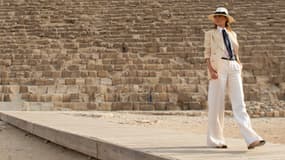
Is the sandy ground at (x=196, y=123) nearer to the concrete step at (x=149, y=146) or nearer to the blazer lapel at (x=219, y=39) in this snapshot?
the concrete step at (x=149, y=146)

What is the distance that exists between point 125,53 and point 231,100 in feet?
39.0

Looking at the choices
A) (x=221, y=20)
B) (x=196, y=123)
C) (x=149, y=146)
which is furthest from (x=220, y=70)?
(x=196, y=123)

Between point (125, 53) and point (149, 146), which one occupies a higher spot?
point (125, 53)

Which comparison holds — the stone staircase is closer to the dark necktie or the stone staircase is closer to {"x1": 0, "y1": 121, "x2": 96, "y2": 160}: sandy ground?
{"x1": 0, "y1": 121, "x2": 96, "y2": 160}: sandy ground

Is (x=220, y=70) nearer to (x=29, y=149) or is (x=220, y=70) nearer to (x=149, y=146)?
(x=149, y=146)

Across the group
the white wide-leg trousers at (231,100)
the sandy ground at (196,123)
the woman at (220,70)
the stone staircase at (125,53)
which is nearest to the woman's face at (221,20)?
the woman at (220,70)

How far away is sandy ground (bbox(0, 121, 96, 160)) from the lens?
6.07 m

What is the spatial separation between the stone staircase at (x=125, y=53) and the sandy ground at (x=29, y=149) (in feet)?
17.8

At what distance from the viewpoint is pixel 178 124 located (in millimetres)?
10539

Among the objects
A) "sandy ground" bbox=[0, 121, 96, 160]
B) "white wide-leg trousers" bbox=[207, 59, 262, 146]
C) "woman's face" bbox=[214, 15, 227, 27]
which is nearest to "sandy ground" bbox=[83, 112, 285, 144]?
"sandy ground" bbox=[0, 121, 96, 160]

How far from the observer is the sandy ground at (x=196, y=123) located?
29.8ft

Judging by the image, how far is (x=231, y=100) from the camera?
483 centimetres

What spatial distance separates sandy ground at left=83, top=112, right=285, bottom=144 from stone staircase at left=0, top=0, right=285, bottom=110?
1294mm

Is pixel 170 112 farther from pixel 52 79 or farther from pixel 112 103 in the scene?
pixel 52 79
